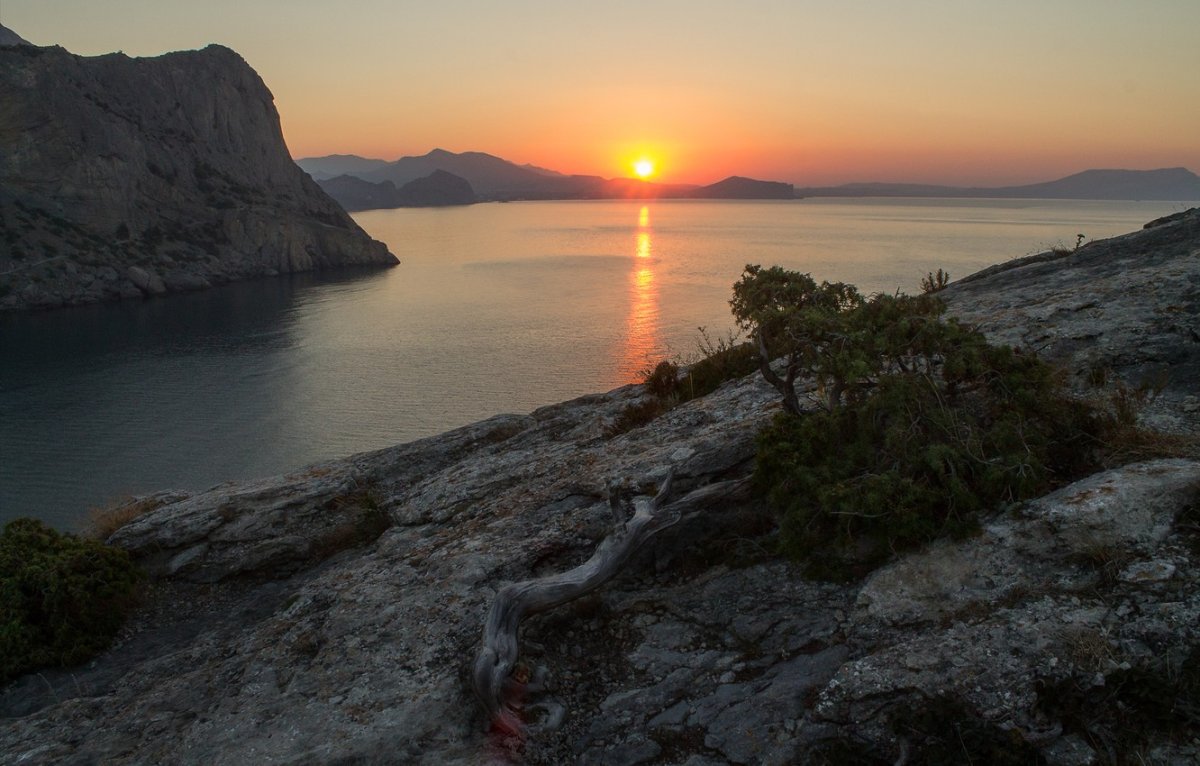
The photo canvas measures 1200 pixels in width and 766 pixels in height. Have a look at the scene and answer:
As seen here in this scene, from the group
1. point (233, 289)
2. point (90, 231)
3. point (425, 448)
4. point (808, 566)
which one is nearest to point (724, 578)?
point (808, 566)

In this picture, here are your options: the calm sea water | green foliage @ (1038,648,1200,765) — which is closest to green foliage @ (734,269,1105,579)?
green foliage @ (1038,648,1200,765)

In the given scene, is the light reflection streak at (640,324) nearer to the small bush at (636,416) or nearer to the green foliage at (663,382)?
the green foliage at (663,382)

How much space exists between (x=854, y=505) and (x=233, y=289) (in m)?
129

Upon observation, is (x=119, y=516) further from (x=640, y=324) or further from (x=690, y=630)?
(x=640, y=324)

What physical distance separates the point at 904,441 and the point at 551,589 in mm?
5166

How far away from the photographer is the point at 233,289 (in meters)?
120

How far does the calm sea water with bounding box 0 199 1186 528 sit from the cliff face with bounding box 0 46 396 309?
33.0 feet

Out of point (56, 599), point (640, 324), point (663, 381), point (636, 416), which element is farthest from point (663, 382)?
point (640, 324)

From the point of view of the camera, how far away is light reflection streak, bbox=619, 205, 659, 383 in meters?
59.3

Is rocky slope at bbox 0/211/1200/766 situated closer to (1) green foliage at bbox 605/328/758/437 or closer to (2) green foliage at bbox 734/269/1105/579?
(2) green foliage at bbox 734/269/1105/579

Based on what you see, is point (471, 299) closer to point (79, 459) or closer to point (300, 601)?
point (79, 459)

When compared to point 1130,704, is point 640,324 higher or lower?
lower

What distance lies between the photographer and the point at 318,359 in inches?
2746

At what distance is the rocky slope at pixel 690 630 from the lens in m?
7.06
